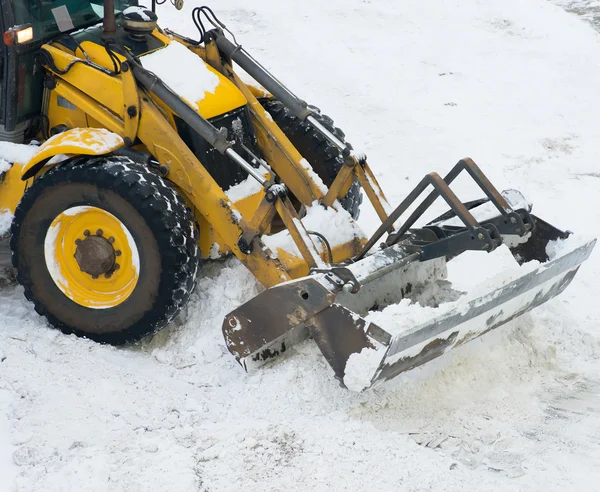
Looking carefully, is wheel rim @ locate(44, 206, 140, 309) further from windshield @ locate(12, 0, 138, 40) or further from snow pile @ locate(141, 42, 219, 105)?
windshield @ locate(12, 0, 138, 40)

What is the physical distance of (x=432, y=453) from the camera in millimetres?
3932

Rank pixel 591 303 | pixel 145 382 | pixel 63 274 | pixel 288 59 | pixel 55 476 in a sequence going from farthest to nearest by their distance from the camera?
pixel 288 59, pixel 591 303, pixel 63 274, pixel 145 382, pixel 55 476

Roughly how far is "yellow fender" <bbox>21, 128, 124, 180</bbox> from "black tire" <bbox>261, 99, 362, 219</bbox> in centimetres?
127

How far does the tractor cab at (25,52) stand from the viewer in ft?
16.1

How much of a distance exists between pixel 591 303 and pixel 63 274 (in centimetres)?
316

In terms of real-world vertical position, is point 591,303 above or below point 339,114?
above

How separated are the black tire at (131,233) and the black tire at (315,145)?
1258 millimetres

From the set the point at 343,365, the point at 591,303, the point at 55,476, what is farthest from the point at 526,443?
the point at 55,476

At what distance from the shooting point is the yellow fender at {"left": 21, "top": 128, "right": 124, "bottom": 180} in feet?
15.1

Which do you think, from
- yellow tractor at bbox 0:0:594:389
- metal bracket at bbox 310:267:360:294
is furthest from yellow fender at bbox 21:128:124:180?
metal bracket at bbox 310:267:360:294

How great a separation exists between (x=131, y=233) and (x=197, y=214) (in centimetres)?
44

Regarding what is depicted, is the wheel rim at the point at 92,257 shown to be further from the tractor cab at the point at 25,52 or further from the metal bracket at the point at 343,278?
the metal bracket at the point at 343,278

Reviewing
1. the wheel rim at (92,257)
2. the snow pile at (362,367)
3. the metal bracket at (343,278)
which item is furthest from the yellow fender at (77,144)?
the snow pile at (362,367)

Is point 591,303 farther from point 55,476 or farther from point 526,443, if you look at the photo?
point 55,476
